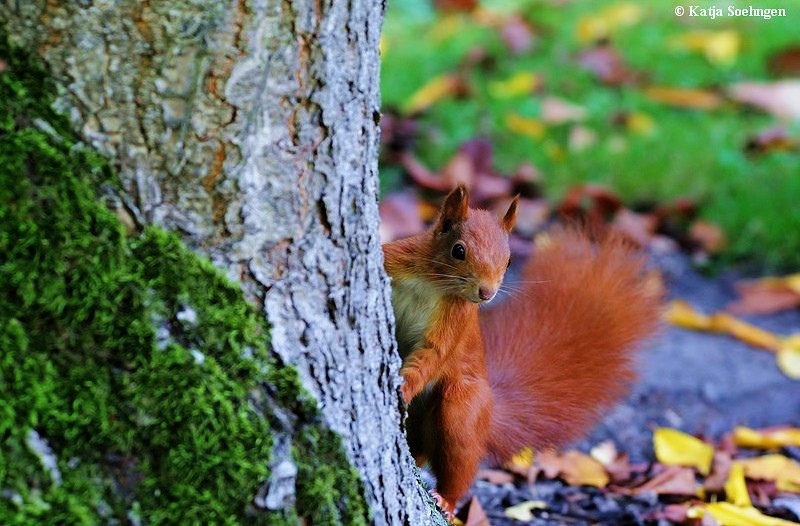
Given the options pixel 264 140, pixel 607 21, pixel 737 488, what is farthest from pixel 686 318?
pixel 607 21

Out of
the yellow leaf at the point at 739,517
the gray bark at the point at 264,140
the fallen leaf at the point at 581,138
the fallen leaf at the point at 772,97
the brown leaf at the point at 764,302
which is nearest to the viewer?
the gray bark at the point at 264,140

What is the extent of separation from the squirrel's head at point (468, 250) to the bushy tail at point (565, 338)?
328 mm

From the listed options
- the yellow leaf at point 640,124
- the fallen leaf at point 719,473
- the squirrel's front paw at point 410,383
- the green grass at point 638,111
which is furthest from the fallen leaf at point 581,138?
the squirrel's front paw at point 410,383

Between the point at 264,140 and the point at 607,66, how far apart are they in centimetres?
376

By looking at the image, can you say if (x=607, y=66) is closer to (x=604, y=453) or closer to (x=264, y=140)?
(x=604, y=453)

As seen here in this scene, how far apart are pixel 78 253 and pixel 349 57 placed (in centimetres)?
36

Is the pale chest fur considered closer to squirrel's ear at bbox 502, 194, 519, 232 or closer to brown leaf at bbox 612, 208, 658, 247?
squirrel's ear at bbox 502, 194, 519, 232

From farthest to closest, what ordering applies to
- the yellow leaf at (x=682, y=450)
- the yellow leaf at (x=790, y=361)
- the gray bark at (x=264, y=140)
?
the yellow leaf at (x=790, y=361)
the yellow leaf at (x=682, y=450)
the gray bark at (x=264, y=140)

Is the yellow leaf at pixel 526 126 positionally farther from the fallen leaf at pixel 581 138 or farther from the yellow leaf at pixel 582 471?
the yellow leaf at pixel 582 471

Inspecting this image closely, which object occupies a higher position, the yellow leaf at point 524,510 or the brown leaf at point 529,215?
the brown leaf at point 529,215

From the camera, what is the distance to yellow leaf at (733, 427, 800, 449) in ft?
8.04

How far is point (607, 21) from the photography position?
17.0ft

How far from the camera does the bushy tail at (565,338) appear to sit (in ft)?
6.26

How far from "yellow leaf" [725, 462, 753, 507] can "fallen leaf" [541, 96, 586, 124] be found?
218cm
